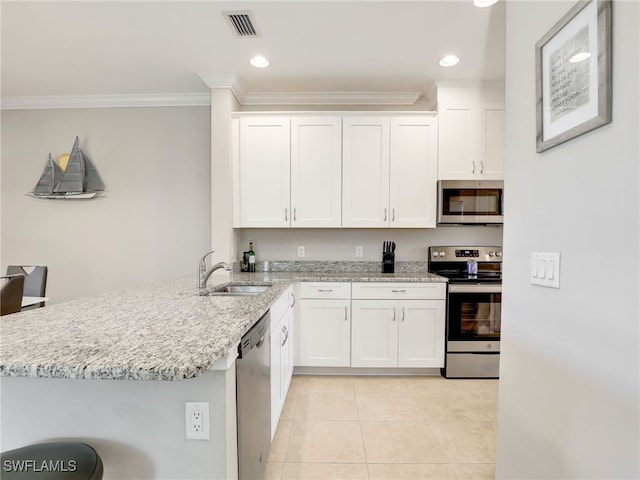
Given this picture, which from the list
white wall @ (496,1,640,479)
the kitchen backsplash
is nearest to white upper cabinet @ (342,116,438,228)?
the kitchen backsplash

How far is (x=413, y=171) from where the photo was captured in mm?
3010

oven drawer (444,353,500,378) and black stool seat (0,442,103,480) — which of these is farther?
oven drawer (444,353,500,378)

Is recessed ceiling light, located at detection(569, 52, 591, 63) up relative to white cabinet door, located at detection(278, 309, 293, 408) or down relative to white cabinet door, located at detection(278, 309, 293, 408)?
up

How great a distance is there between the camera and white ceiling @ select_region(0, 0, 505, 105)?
2027 mm

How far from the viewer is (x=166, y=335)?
41.7 inches

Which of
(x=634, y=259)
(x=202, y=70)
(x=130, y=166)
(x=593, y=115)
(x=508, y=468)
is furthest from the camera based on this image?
(x=130, y=166)

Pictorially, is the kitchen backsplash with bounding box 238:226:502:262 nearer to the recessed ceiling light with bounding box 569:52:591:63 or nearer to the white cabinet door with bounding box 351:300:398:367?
the white cabinet door with bounding box 351:300:398:367

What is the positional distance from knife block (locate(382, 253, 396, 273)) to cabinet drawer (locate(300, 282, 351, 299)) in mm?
598

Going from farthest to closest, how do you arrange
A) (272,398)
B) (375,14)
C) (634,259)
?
(375,14)
(272,398)
(634,259)

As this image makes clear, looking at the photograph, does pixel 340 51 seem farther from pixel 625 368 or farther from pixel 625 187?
pixel 625 368

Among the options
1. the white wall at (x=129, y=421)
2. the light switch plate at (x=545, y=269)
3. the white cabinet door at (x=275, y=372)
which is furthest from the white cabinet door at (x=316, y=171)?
the white wall at (x=129, y=421)

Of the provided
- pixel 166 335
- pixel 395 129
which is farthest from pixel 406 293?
pixel 166 335

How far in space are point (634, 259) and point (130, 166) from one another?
384cm

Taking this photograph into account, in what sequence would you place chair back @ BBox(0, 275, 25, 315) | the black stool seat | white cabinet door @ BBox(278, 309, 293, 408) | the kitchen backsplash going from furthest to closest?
1. the kitchen backsplash
2. white cabinet door @ BBox(278, 309, 293, 408)
3. chair back @ BBox(0, 275, 25, 315)
4. the black stool seat
